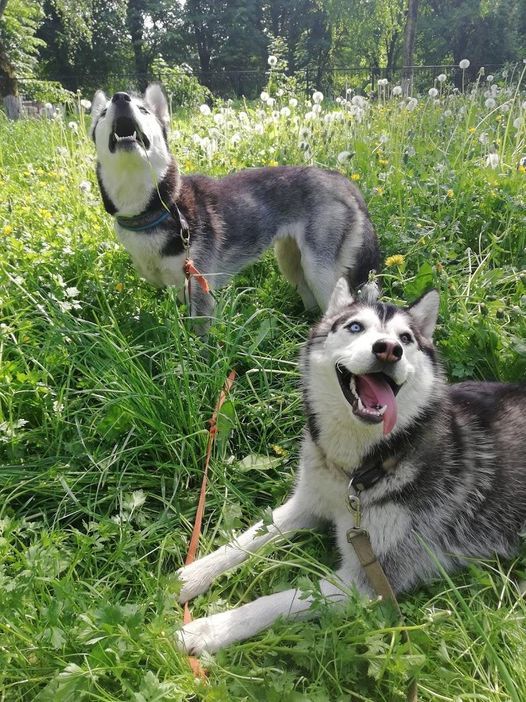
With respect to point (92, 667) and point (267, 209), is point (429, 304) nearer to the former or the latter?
point (92, 667)

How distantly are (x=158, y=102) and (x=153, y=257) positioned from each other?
4.16 ft

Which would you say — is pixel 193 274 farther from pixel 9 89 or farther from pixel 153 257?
pixel 9 89

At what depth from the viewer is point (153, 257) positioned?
129 inches

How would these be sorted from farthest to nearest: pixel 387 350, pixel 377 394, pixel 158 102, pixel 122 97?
pixel 158 102
pixel 122 97
pixel 377 394
pixel 387 350

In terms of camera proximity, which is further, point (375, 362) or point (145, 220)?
point (145, 220)

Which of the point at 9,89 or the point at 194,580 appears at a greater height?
the point at 9,89

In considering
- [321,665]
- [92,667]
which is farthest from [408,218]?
[92,667]

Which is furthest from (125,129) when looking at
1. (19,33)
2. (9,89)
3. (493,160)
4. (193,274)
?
(19,33)

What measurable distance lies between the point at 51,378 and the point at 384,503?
5.93 ft

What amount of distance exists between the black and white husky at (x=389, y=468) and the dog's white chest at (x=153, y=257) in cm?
149

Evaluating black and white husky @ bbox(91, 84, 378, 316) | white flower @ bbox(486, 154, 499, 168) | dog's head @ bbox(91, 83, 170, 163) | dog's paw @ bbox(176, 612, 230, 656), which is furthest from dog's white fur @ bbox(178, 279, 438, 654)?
white flower @ bbox(486, 154, 499, 168)

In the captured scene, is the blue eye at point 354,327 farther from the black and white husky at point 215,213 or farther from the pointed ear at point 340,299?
the black and white husky at point 215,213

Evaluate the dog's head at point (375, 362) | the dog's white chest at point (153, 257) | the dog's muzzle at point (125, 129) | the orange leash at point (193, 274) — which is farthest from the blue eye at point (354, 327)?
the dog's muzzle at point (125, 129)

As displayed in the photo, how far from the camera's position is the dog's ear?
11.7 ft
